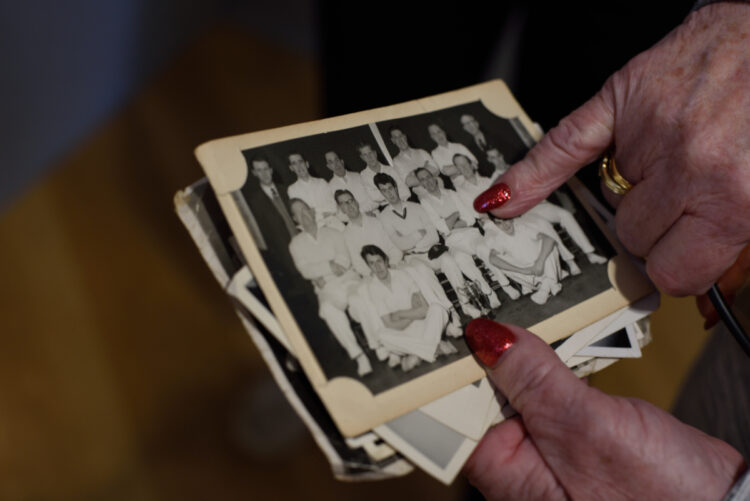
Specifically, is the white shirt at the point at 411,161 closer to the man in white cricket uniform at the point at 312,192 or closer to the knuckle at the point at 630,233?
the man in white cricket uniform at the point at 312,192

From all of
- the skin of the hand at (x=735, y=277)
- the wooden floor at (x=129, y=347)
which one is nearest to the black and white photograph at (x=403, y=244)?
the skin of the hand at (x=735, y=277)

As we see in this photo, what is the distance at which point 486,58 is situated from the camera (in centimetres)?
113

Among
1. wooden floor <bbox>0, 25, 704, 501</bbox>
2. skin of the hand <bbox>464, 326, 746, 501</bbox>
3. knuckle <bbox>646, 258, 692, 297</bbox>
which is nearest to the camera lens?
skin of the hand <bbox>464, 326, 746, 501</bbox>

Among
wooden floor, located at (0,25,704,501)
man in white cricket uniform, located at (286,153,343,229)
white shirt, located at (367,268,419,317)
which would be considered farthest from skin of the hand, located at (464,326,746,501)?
wooden floor, located at (0,25,704,501)

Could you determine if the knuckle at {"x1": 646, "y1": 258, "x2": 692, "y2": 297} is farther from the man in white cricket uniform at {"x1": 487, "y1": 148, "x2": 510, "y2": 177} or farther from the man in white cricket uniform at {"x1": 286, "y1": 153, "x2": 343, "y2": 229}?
the man in white cricket uniform at {"x1": 286, "y1": 153, "x2": 343, "y2": 229}

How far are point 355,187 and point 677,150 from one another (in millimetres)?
306

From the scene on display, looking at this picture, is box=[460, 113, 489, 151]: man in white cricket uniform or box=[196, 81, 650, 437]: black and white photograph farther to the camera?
box=[460, 113, 489, 151]: man in white cricket uniform

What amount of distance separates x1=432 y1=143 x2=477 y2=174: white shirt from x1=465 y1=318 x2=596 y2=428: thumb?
17 cm

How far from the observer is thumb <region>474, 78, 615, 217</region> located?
0.64 meters

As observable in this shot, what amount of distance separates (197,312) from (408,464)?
102 cm

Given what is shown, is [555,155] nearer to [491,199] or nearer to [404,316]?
[491,199]

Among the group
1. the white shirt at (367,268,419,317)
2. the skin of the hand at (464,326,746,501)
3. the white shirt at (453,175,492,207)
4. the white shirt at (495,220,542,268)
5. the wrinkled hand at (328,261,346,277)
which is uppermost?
the white shirt at (453,175,492,207)

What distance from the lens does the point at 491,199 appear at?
631mm

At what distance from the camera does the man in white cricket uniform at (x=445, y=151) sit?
0.65 metres
